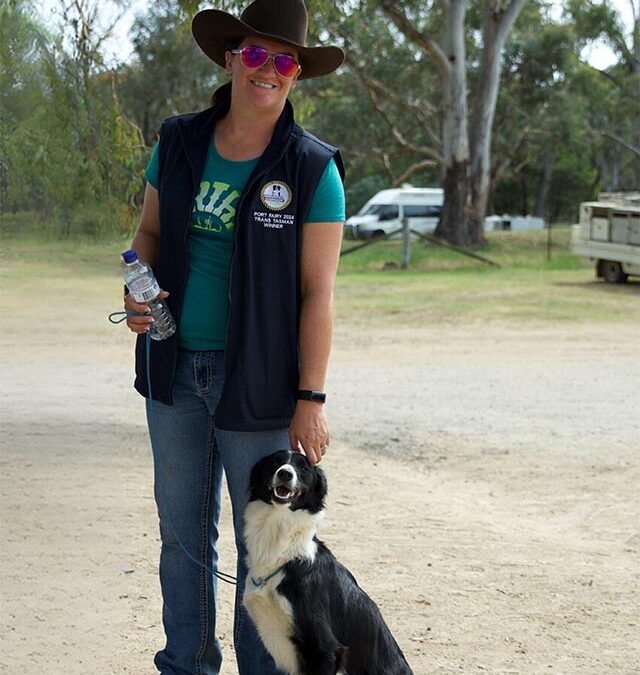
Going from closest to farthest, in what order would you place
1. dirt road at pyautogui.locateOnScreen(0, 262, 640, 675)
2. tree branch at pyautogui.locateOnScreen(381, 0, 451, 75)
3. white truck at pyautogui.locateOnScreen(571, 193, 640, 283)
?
1. dirt road at pyautogui.locateOnScreen(0, 262, 640, 675)
2. white truck at pyautogui.locateOnScreen(571, 193, 640, 283)
3. tree branch at pyautogui.locateOnScreen(381, 0, 451, 75)

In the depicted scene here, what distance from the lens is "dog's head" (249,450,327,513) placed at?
3207mm

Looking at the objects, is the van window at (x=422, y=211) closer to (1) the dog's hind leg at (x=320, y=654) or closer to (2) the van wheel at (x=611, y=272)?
(2) the van wheel at (x=611, y=272)

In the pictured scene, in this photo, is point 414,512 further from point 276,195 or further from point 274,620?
point 276,195

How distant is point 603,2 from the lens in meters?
41.8

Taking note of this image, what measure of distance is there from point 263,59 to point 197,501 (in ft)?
4.32

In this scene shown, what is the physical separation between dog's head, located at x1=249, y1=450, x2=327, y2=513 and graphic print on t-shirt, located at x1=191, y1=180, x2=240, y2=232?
0.67m

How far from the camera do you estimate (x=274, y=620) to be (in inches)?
130

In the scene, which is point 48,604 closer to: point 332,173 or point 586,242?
point 332,173

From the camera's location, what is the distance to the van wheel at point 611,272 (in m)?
21.4

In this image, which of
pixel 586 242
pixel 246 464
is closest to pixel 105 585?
pixel 246 464

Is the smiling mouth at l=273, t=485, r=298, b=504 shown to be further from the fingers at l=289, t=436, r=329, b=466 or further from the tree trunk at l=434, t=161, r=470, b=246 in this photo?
the tree trunk at l=434, t=161, r=470, b=246

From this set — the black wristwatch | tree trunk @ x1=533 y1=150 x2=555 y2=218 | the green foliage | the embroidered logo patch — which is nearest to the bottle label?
the embroidered logo patch

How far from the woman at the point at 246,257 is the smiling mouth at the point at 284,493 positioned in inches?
6.9

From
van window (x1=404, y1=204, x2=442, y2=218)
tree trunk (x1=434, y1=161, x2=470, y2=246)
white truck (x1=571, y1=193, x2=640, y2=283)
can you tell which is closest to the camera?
white truck (x1=571, y1=193, x2=640, y2=283)
